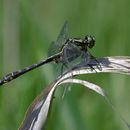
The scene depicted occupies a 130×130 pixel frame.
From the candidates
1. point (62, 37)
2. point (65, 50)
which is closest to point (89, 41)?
point (62, 37)

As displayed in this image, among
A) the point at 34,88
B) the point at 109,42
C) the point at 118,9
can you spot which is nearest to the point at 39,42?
the point at 34,88

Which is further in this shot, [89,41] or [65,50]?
[89,41]

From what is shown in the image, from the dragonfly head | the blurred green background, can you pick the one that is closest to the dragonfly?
the dragonfly head

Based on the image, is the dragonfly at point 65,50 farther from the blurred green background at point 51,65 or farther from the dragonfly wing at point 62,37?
the blurred green background at point 51,65

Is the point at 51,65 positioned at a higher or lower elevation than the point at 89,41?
lower

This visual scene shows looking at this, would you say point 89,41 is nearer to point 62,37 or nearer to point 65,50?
point 62,37

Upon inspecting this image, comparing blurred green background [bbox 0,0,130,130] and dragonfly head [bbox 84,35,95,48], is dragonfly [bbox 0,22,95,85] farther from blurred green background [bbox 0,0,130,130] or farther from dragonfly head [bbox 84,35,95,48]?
blurred green background [bbox 0,0,130,130]

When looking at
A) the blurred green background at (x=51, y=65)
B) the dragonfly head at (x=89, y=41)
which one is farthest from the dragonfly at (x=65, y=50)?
the blurred green background at (x=51, y=65)

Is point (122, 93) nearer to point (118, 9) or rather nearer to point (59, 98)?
point (59, 98)
